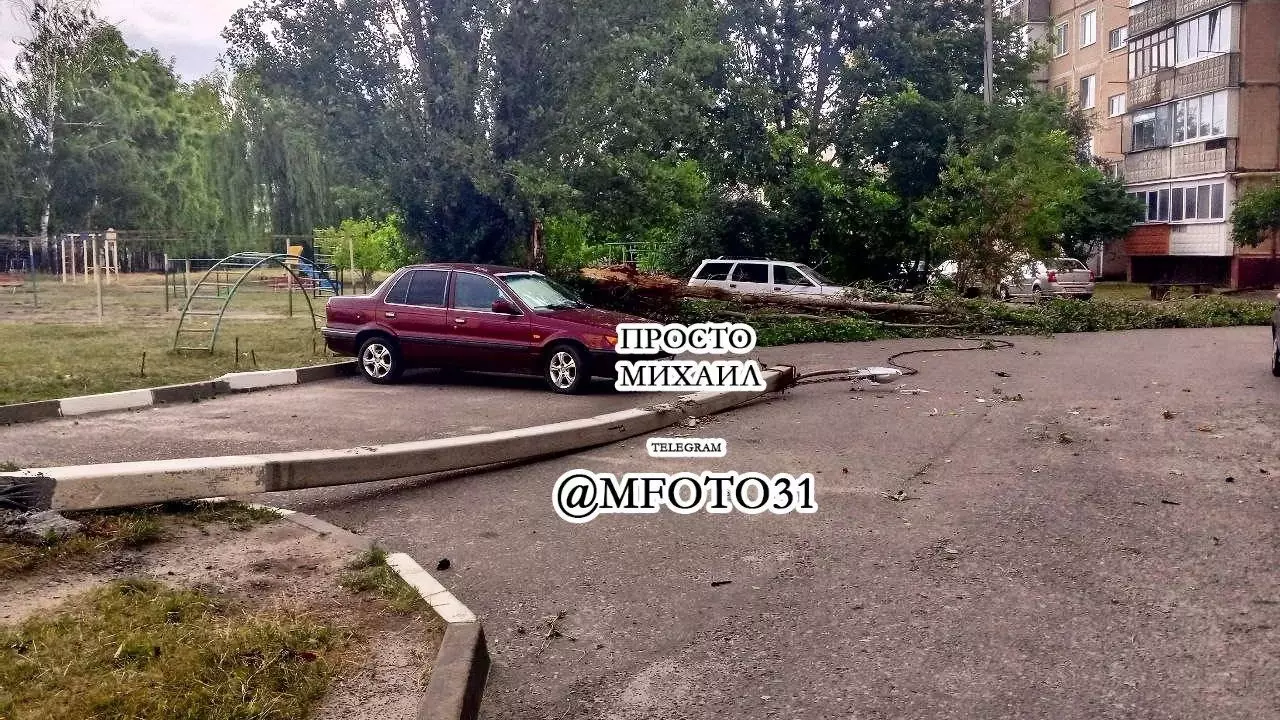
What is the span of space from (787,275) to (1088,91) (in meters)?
35.5

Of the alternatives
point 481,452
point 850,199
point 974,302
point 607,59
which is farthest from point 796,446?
point 850,199

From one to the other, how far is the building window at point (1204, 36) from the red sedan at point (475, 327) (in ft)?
114

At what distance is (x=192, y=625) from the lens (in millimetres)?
4602

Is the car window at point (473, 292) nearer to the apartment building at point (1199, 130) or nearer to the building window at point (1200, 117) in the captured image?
the apartment building at point (1199, 130)

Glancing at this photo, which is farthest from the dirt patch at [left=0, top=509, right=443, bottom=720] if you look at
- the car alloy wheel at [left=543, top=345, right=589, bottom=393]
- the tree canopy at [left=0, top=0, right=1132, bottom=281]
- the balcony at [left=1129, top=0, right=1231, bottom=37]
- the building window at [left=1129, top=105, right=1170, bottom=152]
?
the building window at [left=1129, top=105, right=1170, bottom=152]

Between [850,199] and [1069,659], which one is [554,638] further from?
[850,199]

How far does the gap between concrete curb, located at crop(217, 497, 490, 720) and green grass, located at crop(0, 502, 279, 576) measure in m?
1.42

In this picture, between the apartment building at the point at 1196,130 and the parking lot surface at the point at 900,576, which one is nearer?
the parking lot surface at the point at 900,576

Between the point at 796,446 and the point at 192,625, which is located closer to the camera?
the point at 192,625

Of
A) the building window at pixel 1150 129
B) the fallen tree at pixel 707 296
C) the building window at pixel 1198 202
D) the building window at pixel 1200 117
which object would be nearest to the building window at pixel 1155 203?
the building window at pixel 1198 202

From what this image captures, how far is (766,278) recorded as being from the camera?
24.8 m

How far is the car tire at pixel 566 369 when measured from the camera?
13.4 metres

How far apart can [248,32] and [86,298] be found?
17.7m

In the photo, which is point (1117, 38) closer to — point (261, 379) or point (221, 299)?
point (221, 299)
